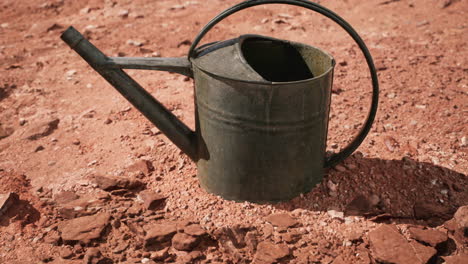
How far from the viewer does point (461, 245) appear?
2188mm

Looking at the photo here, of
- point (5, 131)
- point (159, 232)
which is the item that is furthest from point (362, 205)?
point (5, 131)

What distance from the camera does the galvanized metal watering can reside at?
2.06m

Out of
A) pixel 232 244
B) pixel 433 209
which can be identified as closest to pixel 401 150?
pixel 433 209

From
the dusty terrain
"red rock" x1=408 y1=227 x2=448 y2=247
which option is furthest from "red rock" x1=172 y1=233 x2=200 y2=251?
"red rock" x1=408 y1=227 x2=448 y2=247

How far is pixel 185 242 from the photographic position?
2145mm

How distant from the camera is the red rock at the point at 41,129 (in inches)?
121

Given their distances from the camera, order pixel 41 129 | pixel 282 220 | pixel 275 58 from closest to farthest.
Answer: pixel 282 220, pixel 275 58, pixel 41 129

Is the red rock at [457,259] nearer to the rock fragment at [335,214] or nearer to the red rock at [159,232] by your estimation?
the rock fragment at [335,214]

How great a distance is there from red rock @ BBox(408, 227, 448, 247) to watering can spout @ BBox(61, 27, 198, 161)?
1.13 m

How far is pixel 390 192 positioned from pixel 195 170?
1.05 m

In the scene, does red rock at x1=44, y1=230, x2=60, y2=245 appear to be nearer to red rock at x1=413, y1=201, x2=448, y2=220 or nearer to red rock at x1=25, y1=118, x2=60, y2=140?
red rock at x1=25, y1=118, x2=60, y2=140

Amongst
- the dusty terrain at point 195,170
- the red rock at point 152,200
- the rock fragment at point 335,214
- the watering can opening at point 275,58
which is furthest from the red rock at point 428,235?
the red rock at point 152,200

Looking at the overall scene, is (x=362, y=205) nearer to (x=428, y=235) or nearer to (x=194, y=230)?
(x=428, y=235)

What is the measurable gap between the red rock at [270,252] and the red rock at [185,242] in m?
0.28
